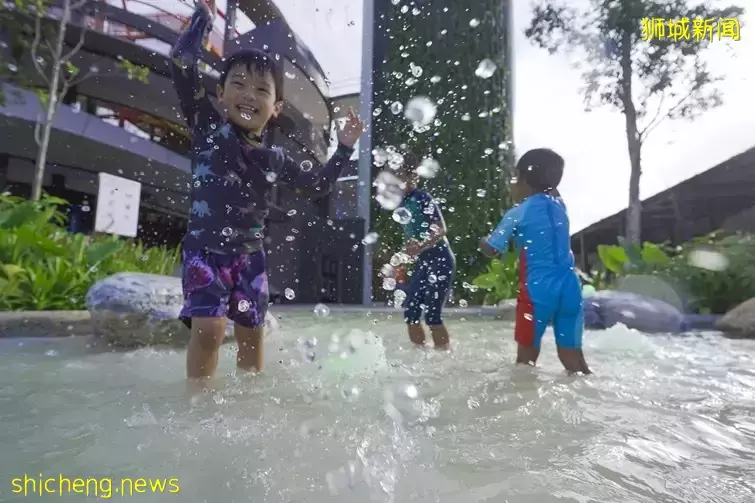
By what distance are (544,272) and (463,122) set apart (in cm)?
801

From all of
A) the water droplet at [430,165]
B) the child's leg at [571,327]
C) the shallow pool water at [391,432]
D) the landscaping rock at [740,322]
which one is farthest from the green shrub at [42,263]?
the landscaping rock at [740,322]

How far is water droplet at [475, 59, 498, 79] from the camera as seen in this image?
10156 mm

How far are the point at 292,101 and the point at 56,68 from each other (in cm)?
646

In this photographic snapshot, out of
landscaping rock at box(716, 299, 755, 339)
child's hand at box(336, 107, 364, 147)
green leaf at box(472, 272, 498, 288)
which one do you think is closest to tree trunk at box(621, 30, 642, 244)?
green leaf at box(472, 272, 498, 288)

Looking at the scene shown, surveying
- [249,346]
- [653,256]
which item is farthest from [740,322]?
[249,346]

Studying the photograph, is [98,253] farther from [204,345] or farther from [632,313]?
[632,313]

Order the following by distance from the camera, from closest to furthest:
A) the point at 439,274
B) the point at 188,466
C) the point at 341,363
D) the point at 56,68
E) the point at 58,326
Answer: the point at 188,466, the point at 341,363, the point at 439,274, the point at 58,326, the point at 56,68

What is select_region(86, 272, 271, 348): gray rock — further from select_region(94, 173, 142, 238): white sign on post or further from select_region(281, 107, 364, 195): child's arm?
select_region(94, 173, 142, 238): white sign on post

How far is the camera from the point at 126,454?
54.1 inches

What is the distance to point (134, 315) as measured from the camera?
13.0ft

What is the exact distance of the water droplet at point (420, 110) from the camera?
10.5 metres

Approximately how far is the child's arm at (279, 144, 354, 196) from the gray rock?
2.08 m

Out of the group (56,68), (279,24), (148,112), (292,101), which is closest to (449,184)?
(279,24)

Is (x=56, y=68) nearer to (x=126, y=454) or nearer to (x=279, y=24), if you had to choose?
(x=279, y=24)
